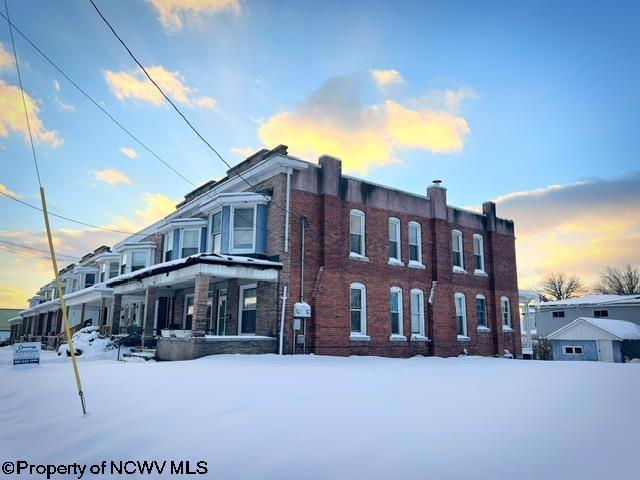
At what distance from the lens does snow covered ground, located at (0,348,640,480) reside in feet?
14.6

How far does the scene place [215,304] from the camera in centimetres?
2170

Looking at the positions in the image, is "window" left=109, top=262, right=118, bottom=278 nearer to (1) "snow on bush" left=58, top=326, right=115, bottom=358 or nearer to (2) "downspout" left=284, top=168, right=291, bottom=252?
(1) "snow on bush" left=58, top=326, right=115, bottom=358

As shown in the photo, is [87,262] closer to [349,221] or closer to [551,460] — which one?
[349,221]

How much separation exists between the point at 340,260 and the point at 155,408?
44.4 feet

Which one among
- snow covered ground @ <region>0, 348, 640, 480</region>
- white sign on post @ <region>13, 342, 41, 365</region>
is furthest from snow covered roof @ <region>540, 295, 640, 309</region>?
white sign on post @ <region>13, 342, 41, 365</region>

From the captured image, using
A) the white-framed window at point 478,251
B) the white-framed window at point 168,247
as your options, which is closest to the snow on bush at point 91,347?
the white-framed window at point 168,247

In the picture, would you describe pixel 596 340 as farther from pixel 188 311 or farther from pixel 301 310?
pixel 188 311

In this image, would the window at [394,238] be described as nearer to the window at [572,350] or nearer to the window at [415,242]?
the window at [415,242]

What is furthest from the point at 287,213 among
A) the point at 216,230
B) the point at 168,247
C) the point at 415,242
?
the point at 168,247

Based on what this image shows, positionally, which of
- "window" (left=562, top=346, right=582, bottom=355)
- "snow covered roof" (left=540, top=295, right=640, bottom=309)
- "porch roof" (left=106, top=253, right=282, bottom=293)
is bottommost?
"window" (left=562, top=346, right=582, bottom=355)

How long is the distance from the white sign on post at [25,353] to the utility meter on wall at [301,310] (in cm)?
884

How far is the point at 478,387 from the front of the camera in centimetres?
823

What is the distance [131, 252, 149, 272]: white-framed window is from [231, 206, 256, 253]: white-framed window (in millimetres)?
13569

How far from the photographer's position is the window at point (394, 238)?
22375 millimetres
